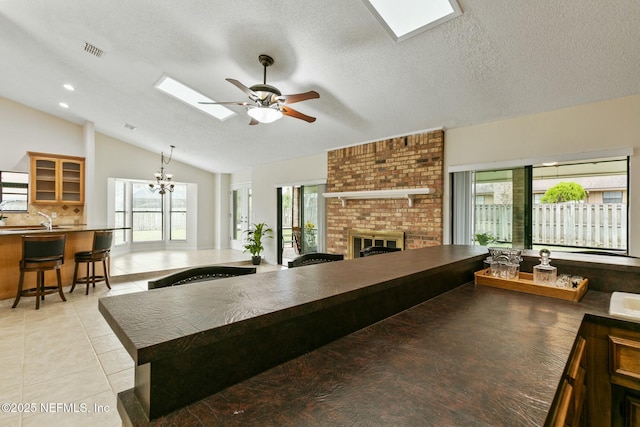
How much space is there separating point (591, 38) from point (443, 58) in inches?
43.7

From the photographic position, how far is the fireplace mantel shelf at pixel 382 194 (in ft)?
14.4

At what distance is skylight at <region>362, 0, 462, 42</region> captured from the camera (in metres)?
2.45

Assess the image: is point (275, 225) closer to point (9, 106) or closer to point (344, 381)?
point (9, 106)

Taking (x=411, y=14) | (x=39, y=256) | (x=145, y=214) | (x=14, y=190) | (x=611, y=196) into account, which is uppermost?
(x=411, y=14)

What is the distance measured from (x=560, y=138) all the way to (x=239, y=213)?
805cm

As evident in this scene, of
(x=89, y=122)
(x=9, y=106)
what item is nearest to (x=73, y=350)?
(x=89, y=122)

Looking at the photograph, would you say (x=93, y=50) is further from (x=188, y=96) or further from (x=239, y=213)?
(x=239, y=213)

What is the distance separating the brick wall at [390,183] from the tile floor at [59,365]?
12.5 feet

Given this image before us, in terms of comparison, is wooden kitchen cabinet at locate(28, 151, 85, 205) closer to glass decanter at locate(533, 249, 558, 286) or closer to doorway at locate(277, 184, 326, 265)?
doorway at locate(277, 184, 326, 265)

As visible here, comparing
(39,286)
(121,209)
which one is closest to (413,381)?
(39,286)

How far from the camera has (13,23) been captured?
383 centimetres

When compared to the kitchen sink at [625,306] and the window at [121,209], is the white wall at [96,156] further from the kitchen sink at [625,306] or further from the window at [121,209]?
the kitchen sink at [625,306]

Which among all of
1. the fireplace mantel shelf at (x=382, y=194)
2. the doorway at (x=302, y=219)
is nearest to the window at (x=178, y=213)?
the doorway at (x=302, y=219)

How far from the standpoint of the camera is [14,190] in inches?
246
